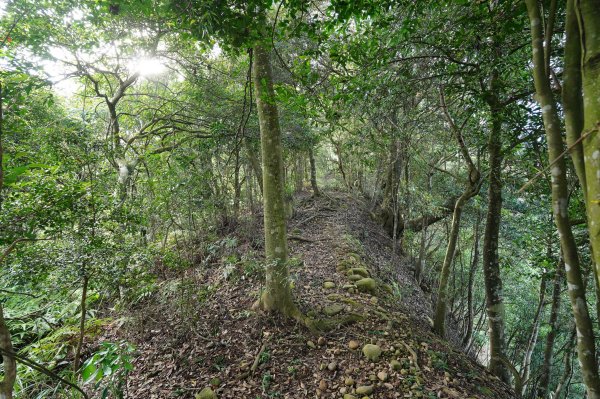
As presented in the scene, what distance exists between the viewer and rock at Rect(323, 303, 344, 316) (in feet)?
14.5

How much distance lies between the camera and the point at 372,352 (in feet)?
11.8

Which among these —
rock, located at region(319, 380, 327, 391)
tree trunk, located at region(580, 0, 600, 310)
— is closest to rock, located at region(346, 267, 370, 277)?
rock, located at region(319, 380, 327, 391)

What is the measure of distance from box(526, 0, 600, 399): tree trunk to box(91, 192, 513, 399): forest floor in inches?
75.6

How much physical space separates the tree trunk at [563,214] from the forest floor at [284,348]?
6.30 ft

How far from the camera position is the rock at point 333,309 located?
14.5 feet

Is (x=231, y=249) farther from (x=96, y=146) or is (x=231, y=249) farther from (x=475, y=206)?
(x=475, y=206)

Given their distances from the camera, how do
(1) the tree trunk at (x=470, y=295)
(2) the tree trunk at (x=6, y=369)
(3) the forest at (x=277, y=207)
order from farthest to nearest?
1. (1) the tree trunk at (x=470, y=295)
2. (3) the forest at (x=277, y=207)
3. (2) the tree trunk at (x=6, y=369)

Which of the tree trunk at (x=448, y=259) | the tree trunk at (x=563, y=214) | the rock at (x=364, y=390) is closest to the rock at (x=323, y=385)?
the rock at (x=364, y=390)

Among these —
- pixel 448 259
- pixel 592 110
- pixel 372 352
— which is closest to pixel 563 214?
pixel 592 110

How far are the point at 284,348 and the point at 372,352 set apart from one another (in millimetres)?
1199

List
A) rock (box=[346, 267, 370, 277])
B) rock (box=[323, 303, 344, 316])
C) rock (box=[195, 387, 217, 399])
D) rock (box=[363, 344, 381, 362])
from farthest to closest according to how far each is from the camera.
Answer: rock (box=[346, 267, 370, 277])
rock (box=[323, 303, 344, 316])
rock (box=[363, 344, 381, 362])
rock (box=[195, 387, 217, 399])

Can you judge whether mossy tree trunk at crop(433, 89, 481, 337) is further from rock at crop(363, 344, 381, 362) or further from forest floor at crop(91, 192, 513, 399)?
rock at crop(363, 344, 381, 362)

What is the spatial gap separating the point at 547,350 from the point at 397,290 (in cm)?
408

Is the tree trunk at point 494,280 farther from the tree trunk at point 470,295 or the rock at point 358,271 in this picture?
the tree trunk at point 470,295
